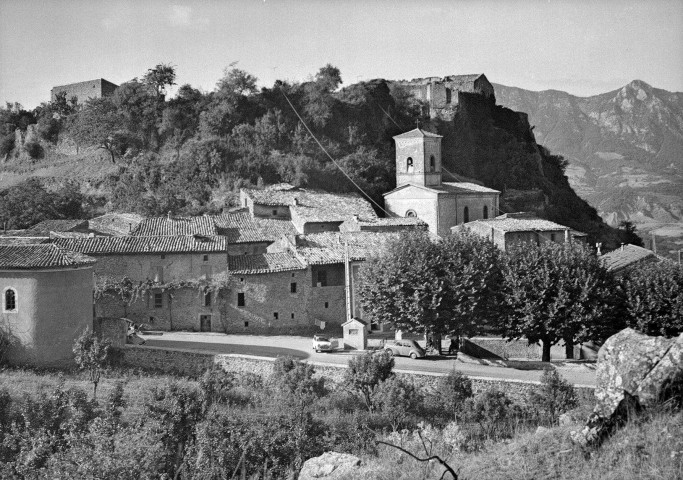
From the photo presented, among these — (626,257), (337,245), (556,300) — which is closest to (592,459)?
(556,300)

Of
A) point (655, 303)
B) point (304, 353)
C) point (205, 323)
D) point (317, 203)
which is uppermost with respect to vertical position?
point (317, 203)

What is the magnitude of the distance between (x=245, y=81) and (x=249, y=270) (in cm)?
2116

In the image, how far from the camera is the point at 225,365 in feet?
96.9

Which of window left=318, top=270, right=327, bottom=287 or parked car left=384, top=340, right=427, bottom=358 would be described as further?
window left=318, top=270, right=327, bottom=287

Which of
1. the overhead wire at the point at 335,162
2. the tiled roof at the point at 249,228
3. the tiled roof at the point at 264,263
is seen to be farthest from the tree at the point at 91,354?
the overhead wire at the point at 335,162

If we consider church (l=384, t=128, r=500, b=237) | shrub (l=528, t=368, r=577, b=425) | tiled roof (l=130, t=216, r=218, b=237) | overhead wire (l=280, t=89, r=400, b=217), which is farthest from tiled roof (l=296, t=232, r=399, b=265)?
shrub (l=528, t=368, r=577, b=425)

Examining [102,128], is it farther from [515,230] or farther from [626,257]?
[626,257]

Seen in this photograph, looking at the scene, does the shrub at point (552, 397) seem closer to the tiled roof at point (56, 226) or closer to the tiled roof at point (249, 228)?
the tiled roof at point (249, 228)

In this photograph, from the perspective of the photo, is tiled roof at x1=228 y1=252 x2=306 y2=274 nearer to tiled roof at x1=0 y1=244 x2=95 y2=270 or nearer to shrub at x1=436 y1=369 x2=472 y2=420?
tiled roof at x1=0 y1=244 x2=95 y2=270

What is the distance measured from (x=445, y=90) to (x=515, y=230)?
20.6 m

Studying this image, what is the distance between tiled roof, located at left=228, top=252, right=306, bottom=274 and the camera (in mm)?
36250

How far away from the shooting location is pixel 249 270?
36.2 m

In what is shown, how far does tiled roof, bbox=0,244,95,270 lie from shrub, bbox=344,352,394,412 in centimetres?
1091

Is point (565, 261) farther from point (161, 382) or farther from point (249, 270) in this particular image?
point (161, 382)
